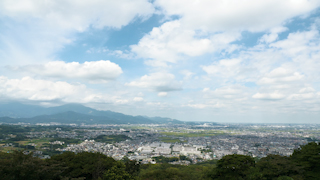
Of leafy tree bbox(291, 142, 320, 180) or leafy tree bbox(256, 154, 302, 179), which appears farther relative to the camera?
leafy tree bbox(291, 142, 320, 180)

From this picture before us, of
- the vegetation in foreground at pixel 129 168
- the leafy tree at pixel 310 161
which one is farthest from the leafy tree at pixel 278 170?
the leafy tree at pixel 310 161

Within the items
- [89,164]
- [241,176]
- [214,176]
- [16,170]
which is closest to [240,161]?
[241,176]

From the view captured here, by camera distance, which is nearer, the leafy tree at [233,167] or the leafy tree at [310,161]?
the leafy tree at [310,161]

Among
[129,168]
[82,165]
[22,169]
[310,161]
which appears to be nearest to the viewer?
[22,169]

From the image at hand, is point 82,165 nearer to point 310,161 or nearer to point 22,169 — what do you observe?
point 22,169

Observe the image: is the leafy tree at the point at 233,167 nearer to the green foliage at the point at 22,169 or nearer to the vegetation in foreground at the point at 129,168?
the vegetation in foreground at the point at 129,168

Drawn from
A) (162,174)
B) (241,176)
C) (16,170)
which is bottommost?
(162,174)

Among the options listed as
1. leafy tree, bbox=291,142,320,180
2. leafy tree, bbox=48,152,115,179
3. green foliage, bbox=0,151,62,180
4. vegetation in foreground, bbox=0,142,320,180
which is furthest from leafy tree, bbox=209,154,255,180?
green foliage, bbox=0,151,62,180

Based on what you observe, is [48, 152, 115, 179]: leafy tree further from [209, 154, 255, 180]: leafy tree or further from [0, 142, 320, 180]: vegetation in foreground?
[209, 154, 255, 180]: leafy tree

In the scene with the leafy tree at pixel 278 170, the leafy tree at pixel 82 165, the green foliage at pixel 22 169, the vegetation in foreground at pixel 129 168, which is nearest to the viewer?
the green foliage at pixel 22 169

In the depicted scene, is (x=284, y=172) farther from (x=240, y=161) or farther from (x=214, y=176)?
(x=214, y=176)

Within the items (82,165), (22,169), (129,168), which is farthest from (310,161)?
(22,169)
